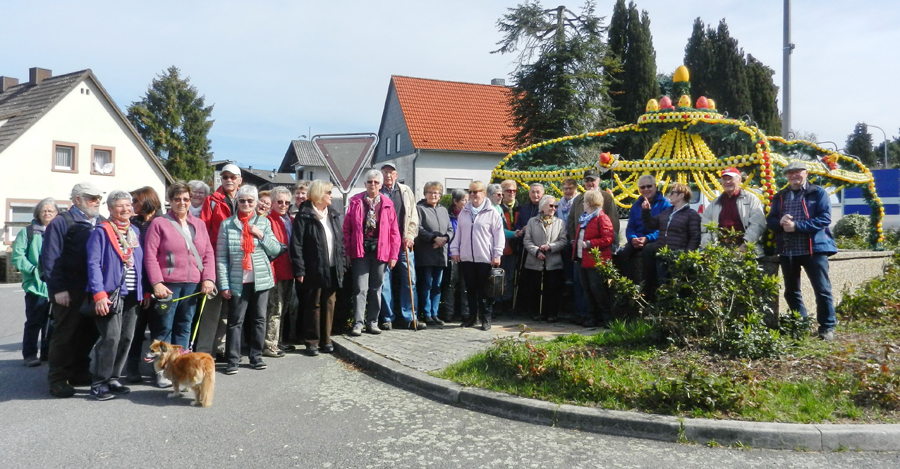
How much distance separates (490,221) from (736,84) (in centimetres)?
A: 3413

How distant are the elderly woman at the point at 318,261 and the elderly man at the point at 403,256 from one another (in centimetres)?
85

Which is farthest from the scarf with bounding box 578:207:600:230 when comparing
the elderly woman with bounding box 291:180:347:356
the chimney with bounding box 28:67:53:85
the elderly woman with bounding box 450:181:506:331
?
the chimney with bounding box 28:67:53:85

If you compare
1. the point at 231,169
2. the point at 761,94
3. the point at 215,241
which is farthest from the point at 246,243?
the point at 761,94

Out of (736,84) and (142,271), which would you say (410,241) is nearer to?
(142,271)

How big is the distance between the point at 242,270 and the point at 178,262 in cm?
64

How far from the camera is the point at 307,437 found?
183 inches

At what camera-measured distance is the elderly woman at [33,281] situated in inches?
283

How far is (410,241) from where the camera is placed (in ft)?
27.4

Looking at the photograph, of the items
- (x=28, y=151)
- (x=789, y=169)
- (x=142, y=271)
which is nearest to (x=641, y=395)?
(x=789, y=169)

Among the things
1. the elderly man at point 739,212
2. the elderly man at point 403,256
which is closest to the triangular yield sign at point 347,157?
the elderly man at point 403,256

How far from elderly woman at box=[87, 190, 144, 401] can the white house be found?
921 inches

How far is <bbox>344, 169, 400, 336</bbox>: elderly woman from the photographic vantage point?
7957 mm

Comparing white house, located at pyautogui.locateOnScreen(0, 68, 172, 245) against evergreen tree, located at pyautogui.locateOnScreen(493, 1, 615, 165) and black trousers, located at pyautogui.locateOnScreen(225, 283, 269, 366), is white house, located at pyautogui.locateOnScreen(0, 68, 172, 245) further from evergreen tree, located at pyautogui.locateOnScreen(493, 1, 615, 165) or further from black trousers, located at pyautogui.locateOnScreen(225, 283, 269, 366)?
black trousers, located at pyautogui.locateOnScreen(225, 283, 269, 366)

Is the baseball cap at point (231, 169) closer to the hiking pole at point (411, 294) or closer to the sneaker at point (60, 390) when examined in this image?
the hiking pole at point (411, 294)
